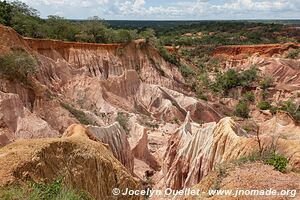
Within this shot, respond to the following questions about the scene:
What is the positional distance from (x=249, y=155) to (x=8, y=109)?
10198 millimetres

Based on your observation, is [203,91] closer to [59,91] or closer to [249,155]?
[59,91]

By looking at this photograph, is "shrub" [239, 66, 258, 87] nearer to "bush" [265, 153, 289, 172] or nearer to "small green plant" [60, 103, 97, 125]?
"small green plant" [60, 103, 97, 125]

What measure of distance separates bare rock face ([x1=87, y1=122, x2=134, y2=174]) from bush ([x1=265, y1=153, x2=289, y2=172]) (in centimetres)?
762

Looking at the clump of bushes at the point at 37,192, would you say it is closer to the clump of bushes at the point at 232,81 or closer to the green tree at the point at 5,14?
the green tree at the point at 5,14

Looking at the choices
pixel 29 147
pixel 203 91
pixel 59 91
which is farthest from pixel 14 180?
pixel 203 91

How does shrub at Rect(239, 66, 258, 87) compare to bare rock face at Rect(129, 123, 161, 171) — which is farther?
shrub at Rect(239, 66, 258, 87)

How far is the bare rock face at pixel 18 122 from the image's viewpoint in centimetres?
1584

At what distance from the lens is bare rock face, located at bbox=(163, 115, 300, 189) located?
11547mm

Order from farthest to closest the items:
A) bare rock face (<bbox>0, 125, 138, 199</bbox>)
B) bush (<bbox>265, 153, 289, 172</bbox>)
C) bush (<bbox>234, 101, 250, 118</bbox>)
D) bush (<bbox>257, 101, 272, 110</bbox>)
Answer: bush (<bbox>257, 101, 272, 110</bbox>)
bush (<bbox>234, 101, 250, 118</bbox>)
bush (<bbox>265, 153, 289, 172</bbox>)
bare rock face (<bbox>0, 125, 138, 199</bbox>)

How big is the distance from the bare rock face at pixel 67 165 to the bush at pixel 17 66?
8901 mm

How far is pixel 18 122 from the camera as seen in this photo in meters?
16.4

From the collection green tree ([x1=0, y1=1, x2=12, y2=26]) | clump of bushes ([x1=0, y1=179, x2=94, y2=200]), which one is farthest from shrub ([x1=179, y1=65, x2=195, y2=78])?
clump of bushes ([x1=0, y1=179, x2=94, y2=200])

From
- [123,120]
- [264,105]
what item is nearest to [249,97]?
[264,105]

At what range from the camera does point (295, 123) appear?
18.9 m
